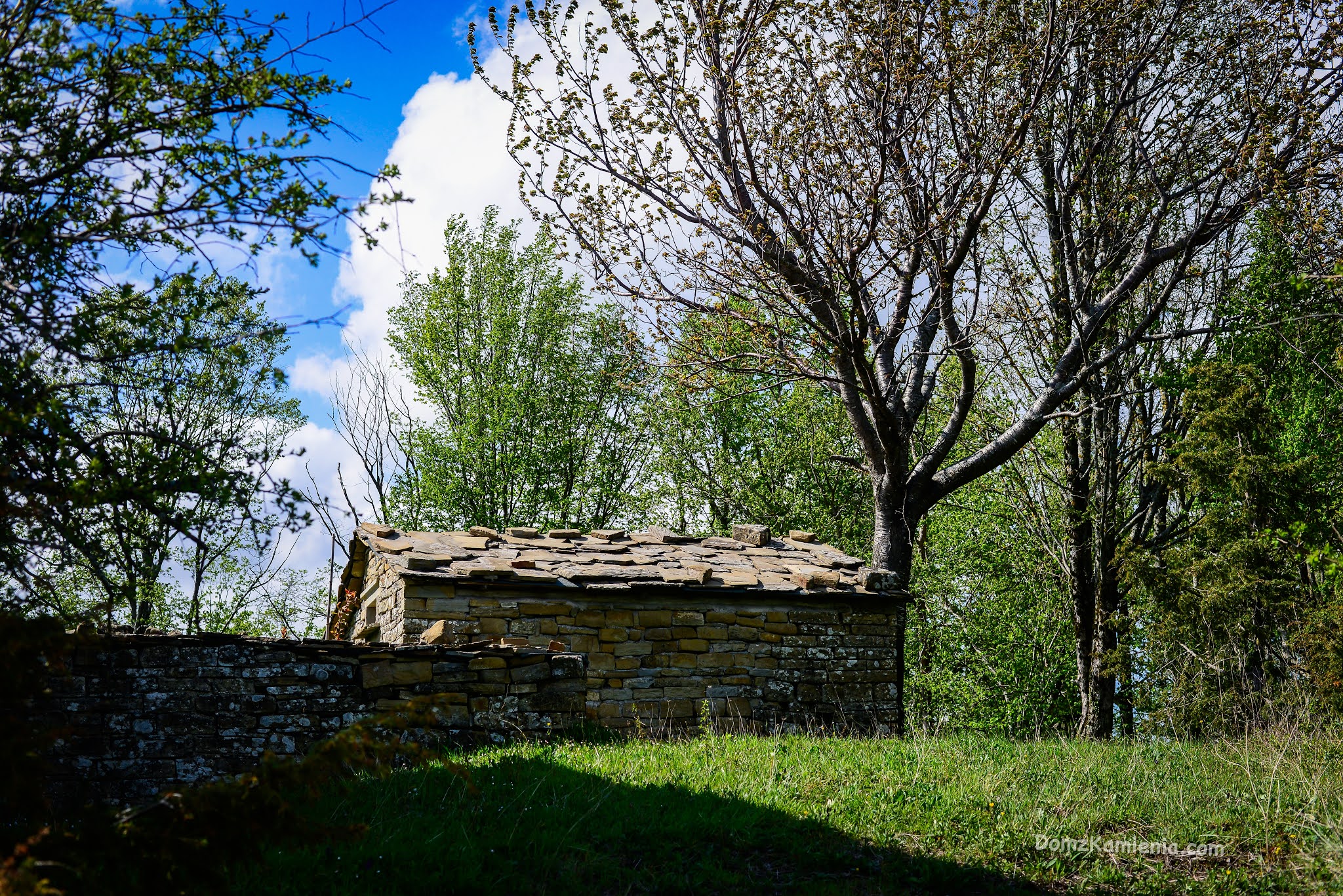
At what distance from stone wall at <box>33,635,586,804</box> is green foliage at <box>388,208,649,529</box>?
497 inches

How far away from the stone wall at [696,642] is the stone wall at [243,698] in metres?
2.20

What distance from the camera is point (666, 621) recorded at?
34.4ft

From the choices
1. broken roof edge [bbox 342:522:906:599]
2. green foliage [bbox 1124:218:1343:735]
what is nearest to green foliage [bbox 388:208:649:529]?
broken roof edge [bbox 342:522:906:599]

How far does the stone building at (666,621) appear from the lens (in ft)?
32.7

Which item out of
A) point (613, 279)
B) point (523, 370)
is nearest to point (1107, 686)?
point (613, 279)

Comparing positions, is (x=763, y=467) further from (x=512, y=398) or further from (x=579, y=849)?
(x=579, y=849)

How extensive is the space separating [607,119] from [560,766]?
7.77 m

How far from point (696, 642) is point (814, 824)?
5.01 metres

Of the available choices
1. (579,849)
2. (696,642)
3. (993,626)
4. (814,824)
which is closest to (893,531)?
(696,642)

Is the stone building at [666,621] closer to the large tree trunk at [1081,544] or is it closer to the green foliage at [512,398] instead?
the large tree trunk at [1081,544]

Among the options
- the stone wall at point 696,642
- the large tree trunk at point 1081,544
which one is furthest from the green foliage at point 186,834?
the large tree trunk at point 1081,544

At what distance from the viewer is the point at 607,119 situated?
35.9 feet

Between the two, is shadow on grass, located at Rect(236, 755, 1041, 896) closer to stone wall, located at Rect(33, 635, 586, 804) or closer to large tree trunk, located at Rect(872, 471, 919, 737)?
stone wall, located at Rect(33, 635, 586, 804)

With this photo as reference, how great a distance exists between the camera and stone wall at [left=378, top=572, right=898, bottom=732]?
9977 mm
